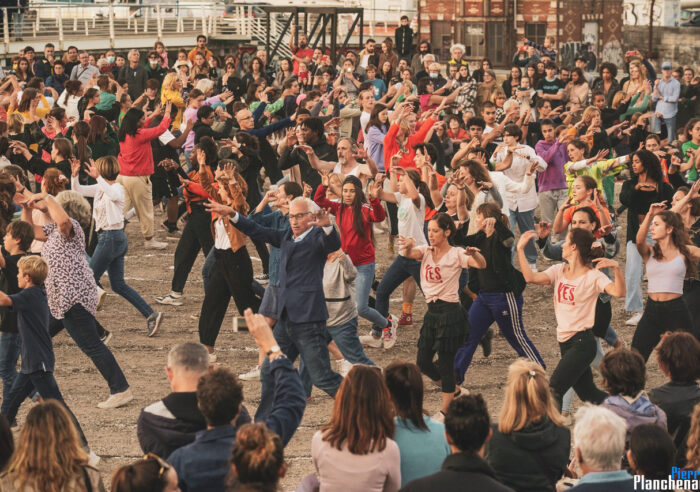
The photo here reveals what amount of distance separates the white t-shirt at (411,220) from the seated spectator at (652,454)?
17.7 feet

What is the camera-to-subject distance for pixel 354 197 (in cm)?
981

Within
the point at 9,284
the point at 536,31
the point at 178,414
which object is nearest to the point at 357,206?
the point at 9,284

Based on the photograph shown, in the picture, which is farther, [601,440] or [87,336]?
[87,336]

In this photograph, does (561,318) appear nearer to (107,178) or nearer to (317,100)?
(107,178)

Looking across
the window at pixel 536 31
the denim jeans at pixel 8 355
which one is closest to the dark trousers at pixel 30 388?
the denim jeans at pixel 8 355

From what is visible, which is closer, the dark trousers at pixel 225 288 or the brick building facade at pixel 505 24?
the dark trousers at pixel 225 288

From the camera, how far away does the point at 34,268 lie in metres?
7.73

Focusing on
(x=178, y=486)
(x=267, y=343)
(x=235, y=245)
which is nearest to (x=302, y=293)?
(x=235, y=245)

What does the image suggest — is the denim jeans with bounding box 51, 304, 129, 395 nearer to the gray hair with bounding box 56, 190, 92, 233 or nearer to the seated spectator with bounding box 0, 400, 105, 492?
the gray hair with bounding box 56, 190, 92, 233

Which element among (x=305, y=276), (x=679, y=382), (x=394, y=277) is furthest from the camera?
(x=394, y=277)

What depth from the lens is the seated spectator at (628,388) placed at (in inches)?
243

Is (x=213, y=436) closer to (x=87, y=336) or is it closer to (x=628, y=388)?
(x=628, y=388)

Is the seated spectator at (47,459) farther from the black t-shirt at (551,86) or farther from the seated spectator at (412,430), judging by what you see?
the black t-shirt at (551,86)

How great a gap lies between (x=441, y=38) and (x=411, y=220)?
30.7 meters
